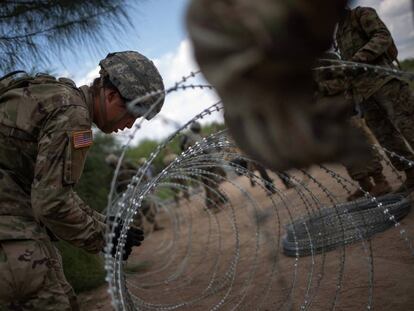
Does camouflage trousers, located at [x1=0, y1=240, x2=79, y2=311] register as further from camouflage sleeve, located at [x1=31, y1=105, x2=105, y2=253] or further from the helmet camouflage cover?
the helmet camouflage cover

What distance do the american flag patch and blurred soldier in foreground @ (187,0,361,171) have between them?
137 centimetres

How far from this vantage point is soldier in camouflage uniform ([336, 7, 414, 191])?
439 centimetres

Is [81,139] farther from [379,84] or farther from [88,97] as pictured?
[379,84]

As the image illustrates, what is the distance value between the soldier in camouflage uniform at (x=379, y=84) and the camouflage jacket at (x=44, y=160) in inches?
117

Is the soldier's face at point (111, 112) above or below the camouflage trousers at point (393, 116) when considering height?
above

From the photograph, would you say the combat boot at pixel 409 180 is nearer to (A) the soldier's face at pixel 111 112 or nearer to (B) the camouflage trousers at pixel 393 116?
(B) the camouflage trousers at pixel 393 116

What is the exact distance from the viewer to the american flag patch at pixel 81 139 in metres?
2.18

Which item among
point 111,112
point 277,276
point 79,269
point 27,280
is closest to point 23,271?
point 27,280

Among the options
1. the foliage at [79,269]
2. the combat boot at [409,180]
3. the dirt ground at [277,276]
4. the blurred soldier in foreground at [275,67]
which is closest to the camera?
the blurred soldier in foreground at [275,67]

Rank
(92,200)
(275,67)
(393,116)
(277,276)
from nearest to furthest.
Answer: (275,67) → (277,276) → (393,116) → (92,200)

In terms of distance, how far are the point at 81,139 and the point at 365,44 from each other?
334 cm

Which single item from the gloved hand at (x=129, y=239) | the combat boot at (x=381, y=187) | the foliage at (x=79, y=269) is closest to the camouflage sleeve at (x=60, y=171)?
the gloved hand at (x=129, y=239)

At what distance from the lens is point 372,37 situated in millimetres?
4438

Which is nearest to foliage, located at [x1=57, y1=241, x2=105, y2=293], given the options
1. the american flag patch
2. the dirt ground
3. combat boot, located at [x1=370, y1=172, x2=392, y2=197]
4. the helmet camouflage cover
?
the dirt ground
